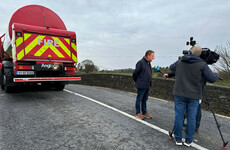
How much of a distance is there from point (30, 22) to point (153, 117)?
5638 millimetres

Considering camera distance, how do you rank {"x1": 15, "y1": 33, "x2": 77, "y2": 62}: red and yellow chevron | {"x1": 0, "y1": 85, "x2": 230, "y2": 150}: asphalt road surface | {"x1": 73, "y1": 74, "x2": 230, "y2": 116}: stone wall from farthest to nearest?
1. {"x1": 15, "y1": 33, "x2": 77, "y2": 62}: red and yellow chevron
2. {"x1": 73, "y1": 74, "x2": 230, "y2": 116}: stone wall
3. {"x1": 0, "y1": 85, "x2": 230, "y2": 150}: asphalt road surface

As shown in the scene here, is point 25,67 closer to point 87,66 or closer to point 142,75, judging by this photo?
point 142,75

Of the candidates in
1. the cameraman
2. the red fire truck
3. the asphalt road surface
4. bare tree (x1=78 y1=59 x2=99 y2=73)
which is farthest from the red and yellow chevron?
bare tree (x1=78 y1=59 x2=99 y2=73)

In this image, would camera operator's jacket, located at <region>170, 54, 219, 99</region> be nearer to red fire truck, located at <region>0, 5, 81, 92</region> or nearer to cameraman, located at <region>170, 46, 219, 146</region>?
cameraman, located at <region>170, 46, 219, 146</region>

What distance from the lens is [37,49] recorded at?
579cm

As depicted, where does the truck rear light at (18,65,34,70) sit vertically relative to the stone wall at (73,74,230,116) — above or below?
above

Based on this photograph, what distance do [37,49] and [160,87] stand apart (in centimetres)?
554

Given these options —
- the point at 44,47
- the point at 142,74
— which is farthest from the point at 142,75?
the point at 44,47

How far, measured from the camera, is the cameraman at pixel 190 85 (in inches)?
105

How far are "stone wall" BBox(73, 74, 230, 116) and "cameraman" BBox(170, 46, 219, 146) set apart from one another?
11.2 ft

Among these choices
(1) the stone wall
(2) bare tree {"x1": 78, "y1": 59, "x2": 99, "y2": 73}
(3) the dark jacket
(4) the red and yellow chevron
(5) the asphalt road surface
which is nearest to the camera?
(5) the asphalt road surface

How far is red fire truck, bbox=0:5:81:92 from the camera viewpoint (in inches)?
219

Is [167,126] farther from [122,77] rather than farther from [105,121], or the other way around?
[122,77]

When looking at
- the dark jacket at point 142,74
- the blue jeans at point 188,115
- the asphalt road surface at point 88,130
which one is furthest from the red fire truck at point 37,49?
the blue jeans at point 188,115
